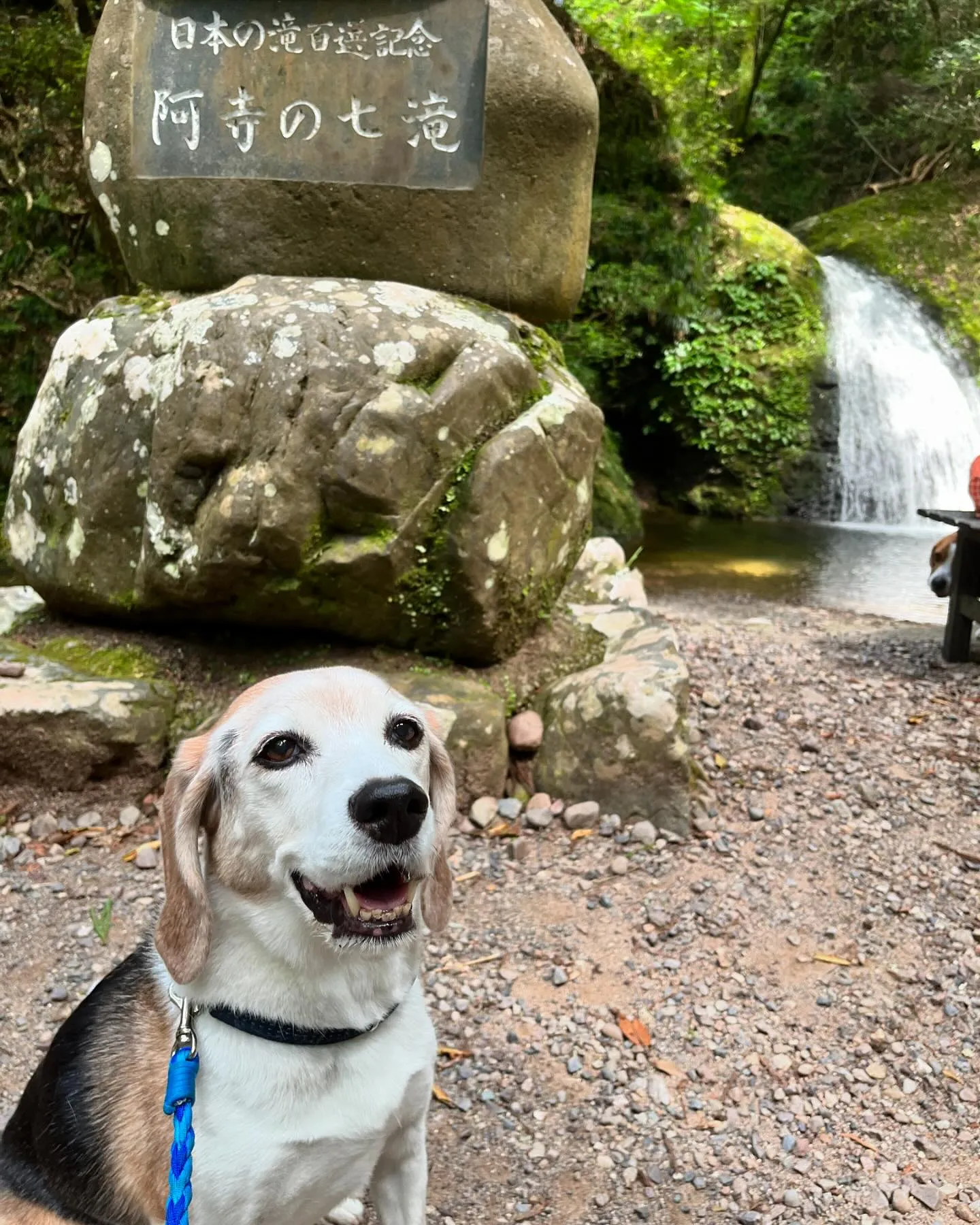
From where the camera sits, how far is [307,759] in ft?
6.29

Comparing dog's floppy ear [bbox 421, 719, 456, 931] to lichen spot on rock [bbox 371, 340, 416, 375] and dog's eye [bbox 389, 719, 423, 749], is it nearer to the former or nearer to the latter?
dog's eye [bbox 389, 719, 423, 749]

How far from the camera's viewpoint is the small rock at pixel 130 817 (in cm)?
441

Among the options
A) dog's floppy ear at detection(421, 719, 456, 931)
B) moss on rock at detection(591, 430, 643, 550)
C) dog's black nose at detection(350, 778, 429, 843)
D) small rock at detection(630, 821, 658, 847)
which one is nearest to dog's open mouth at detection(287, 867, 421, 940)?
dog's black nose at detection(350, 778, 429, 843)

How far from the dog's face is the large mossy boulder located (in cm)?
1475

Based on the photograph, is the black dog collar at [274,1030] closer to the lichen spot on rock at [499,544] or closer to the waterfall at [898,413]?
the lichen spot on rock at [499,544]

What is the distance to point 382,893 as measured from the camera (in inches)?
74.2

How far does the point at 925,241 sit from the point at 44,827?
16294mm

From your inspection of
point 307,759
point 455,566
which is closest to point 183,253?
point 455,566

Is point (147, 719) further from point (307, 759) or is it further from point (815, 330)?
point (815, 330)

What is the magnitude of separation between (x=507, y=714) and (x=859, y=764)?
173 centimetres

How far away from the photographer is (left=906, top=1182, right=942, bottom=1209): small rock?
2.62m

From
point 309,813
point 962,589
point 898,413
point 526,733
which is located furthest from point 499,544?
point 898,413

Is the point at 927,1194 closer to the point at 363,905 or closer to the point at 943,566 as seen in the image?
the point at 363,905

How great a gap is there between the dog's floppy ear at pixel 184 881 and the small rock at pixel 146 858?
2299mm
